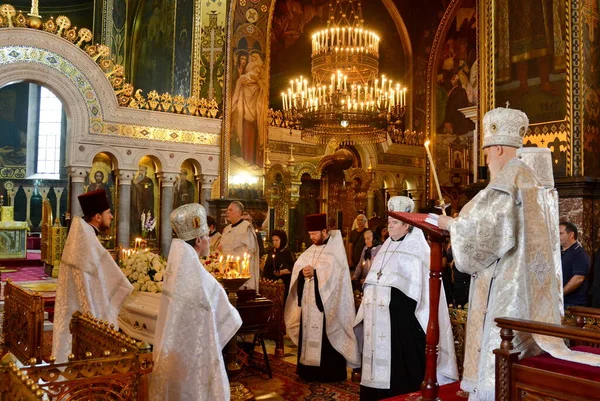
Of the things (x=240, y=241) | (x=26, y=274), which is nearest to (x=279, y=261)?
(x=240, y=241)

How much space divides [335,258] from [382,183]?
431 inches

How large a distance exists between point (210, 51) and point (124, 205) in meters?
3.56

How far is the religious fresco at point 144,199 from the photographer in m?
11.4

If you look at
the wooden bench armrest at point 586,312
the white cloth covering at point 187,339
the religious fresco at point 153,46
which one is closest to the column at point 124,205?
the religious fresco at point 153,46

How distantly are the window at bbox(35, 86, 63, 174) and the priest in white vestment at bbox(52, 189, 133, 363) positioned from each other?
18.1 metres


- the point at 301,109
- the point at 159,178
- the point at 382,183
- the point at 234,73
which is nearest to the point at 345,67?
the point at 301,109

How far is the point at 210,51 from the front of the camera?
12.0 m

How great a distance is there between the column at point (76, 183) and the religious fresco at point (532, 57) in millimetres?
6867

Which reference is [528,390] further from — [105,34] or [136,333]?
[105,34]

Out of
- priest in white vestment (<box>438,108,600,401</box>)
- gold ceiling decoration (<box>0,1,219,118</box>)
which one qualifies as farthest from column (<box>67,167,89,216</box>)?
priest in white vestment (<box>438,108,600,401</box>)

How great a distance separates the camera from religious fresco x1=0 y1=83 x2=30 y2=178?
70.1ft

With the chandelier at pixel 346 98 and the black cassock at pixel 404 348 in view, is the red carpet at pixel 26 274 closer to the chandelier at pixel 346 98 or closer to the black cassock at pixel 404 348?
the chandelier at pixel 346 98

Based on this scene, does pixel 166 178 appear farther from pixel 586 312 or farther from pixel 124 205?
pixel 586 312

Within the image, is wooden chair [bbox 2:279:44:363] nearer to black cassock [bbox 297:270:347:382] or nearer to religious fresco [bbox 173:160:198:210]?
black cassock [bbox 297:270:347:382]
